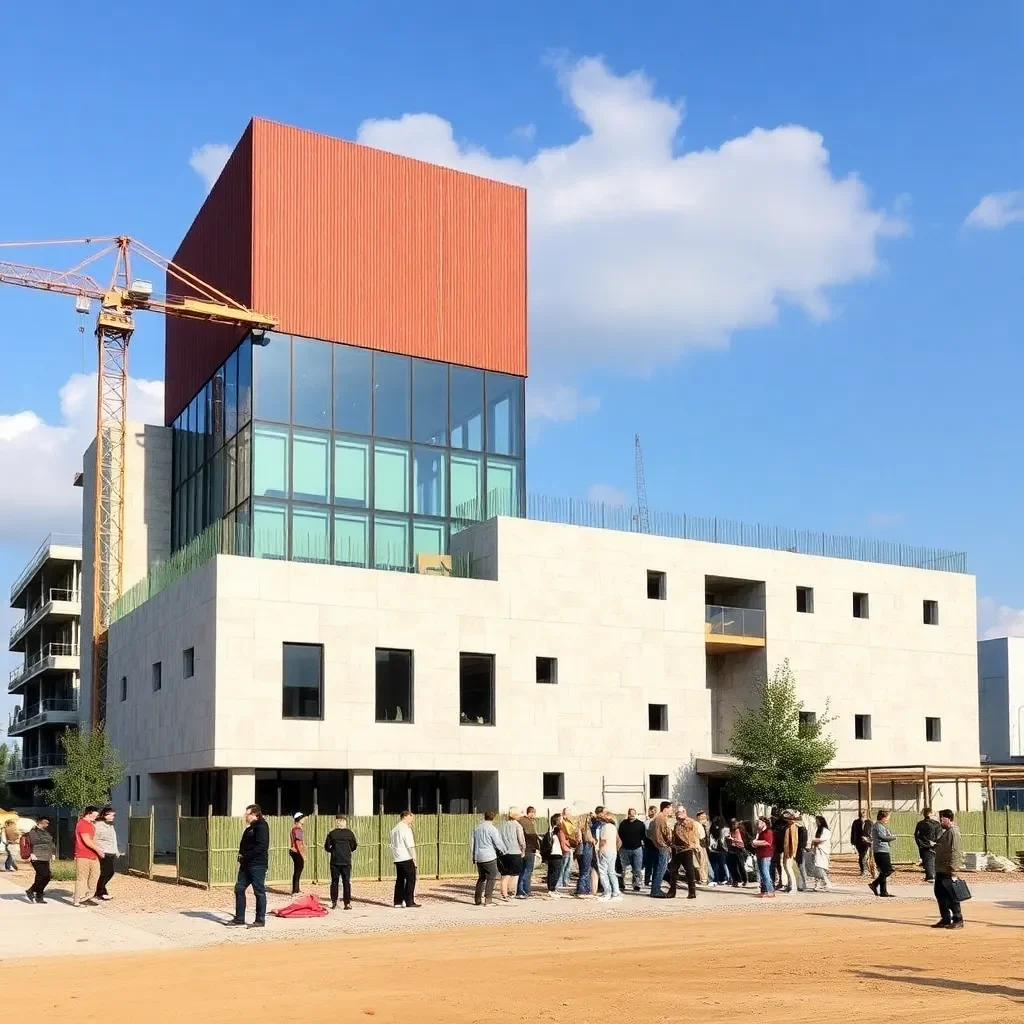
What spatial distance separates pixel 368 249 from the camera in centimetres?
4488

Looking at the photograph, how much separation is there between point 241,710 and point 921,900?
1789 centimetres

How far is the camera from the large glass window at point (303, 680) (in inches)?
1485

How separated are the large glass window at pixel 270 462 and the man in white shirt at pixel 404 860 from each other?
18975mm

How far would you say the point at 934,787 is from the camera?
48.1 m

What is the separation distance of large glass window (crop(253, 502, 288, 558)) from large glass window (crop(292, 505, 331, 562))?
308 mm

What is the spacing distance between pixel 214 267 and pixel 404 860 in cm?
2827

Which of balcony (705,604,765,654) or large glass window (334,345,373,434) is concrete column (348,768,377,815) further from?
balcony (705,604,765,654)

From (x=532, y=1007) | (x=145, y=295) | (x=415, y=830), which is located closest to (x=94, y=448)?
(x=145, y=295)

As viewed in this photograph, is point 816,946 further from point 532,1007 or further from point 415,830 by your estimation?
point 415,830

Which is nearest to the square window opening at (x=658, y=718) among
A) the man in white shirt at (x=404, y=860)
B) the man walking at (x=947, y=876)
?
the man in white shirt at (x=404, y=860)

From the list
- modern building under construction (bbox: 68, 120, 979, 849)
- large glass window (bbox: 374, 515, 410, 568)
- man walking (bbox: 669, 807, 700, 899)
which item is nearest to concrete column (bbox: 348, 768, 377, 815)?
modern building under construction (bbox: 68, 120, 979, 849)

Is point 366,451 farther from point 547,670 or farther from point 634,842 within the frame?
point 634,842

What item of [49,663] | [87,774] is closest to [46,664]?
[49,663]

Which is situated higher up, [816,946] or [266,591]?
[266,591]
